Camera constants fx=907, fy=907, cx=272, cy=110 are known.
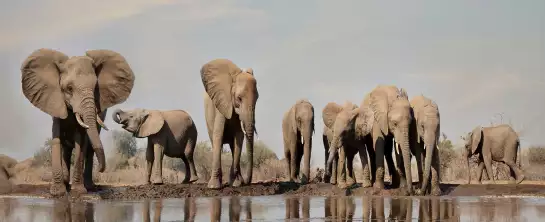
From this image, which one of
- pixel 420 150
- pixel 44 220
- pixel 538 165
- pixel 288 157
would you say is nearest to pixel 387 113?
pixel 420 150

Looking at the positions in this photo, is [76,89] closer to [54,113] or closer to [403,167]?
[54,113]

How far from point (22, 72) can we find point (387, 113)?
848cm

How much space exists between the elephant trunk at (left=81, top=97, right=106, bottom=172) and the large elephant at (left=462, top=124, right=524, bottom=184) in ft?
46.8

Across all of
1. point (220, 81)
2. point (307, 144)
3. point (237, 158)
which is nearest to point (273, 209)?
point (237, 158)

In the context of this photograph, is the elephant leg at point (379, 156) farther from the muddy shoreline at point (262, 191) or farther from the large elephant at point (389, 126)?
the muddy shoreline at point (262, 191)

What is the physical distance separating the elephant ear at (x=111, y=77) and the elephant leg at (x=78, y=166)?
2.75 feet

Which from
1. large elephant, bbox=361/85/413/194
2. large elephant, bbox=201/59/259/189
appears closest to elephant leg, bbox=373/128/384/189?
large elephant, bbox=361/85/413/194

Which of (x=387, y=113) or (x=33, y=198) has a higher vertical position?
(x=387, y=113)

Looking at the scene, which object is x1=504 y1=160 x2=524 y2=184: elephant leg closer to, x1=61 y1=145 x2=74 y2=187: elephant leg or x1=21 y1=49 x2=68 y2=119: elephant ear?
x1=61 y1=145 x2=74 y2=187: elephant leg

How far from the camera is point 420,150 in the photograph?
72.2 ft

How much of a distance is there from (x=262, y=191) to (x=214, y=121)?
2647 millimetres

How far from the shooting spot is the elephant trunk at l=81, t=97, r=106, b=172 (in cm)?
1819

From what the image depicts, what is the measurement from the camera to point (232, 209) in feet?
52.0

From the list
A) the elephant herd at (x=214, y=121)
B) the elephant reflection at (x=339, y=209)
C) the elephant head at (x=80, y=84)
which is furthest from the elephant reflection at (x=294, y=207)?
the elephant head at (x=80, y=84)
